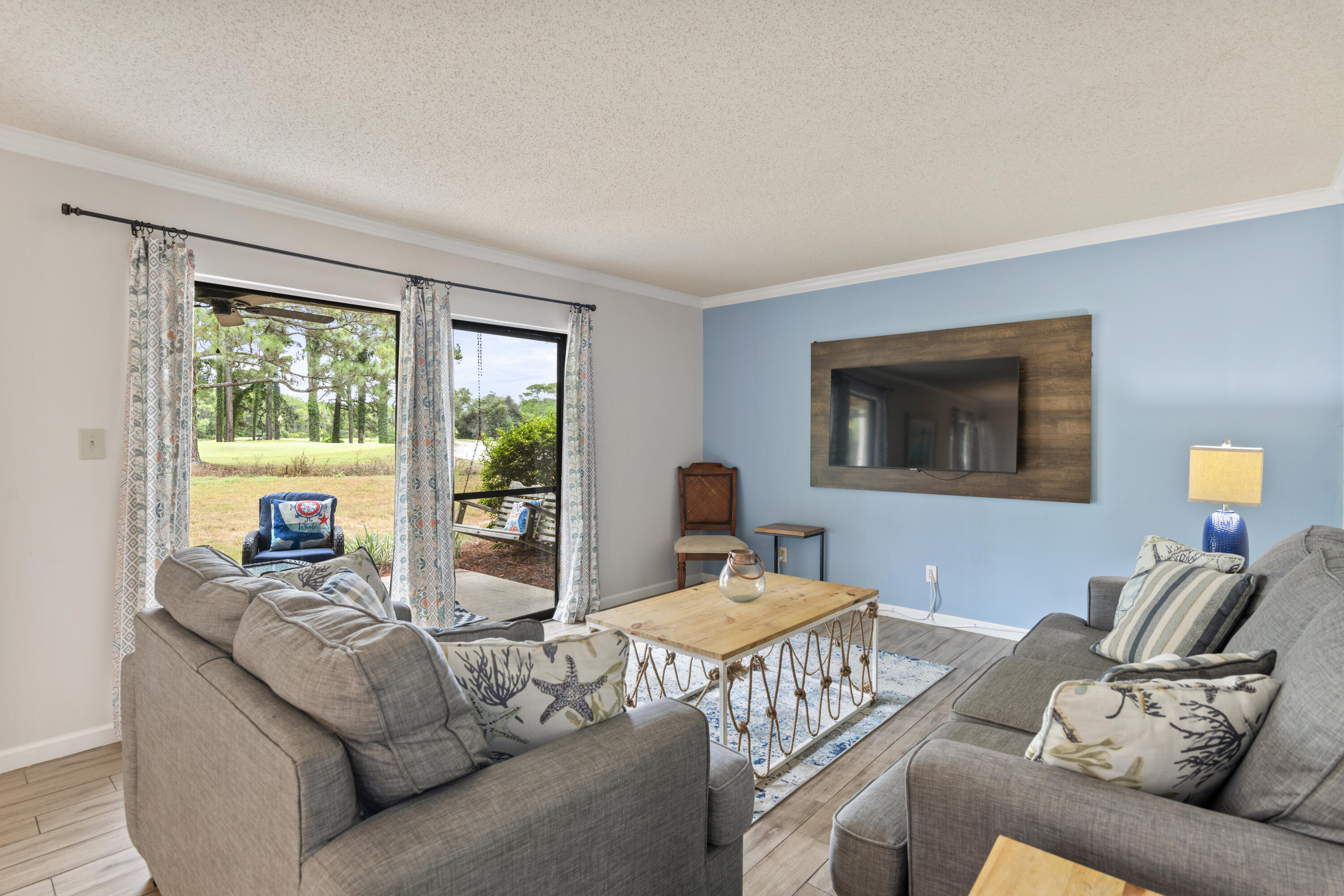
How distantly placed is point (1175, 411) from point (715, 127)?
3057 millimetres

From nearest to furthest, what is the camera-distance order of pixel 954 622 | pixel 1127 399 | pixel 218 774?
1. pixel 218 774
2. pixel 1127 399
3. pixel 954 622

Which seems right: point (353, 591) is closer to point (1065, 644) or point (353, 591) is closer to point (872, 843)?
point (872, 843)

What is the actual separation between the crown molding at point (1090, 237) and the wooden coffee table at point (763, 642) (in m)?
2.47

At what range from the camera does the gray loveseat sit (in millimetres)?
1052

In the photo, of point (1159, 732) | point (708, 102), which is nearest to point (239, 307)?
point (708, 102)

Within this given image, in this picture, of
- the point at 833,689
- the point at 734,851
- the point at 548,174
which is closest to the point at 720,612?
the point at 833,689

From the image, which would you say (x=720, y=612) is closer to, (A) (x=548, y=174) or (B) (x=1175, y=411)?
(A) (x=548, y=174)

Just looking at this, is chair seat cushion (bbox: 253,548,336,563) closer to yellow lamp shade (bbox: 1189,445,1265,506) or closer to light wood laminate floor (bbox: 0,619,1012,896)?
light wood laminate floor (bbox: 0,619,1012,896)

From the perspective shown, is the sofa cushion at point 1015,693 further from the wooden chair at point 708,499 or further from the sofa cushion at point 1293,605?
the wooden chair at point 708,499

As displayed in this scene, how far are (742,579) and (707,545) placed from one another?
2.07 metres

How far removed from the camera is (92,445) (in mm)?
2852

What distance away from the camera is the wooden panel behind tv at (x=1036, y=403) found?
394cm

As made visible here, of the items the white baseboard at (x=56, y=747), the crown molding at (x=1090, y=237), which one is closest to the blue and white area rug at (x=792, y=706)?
the white baseboard at (x=56, y=747)

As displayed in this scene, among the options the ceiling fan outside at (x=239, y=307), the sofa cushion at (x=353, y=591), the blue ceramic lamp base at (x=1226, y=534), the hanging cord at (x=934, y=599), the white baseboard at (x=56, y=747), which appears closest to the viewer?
the sofa cushion at (x=353, y=591)
